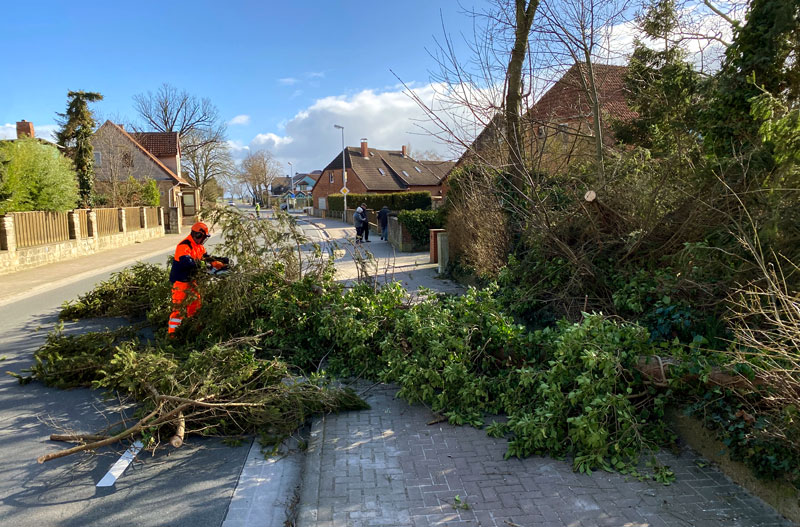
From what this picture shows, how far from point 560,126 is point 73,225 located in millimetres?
17888

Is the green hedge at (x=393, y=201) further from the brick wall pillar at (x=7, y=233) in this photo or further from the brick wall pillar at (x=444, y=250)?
the brick wall pillar at (x=7, y=233)

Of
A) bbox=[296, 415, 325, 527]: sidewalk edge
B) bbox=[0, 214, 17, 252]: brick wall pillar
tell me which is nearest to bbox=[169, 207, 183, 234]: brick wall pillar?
bbox=[0, 214, 17, 252]: brick wall pillar

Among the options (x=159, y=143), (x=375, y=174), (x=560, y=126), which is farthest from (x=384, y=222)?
(x=375, y=174)

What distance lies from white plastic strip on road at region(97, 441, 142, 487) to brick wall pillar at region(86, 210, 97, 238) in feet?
61.9

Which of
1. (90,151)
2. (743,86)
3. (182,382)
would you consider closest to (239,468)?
(182,382)

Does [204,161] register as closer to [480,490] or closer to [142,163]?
[142,163]

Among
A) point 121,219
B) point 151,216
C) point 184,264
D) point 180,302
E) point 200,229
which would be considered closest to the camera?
point 180,302

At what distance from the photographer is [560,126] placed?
8078 millimetres

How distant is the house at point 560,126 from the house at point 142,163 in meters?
23.7

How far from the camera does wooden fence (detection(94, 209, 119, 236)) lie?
21203 millimetres

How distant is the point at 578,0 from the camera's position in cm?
731

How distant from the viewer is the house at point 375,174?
57250 millimetres

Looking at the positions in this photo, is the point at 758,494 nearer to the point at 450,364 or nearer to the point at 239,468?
the point at 450,364

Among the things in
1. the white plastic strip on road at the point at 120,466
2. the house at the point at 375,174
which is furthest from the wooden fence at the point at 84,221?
the house at the point at 375,174
